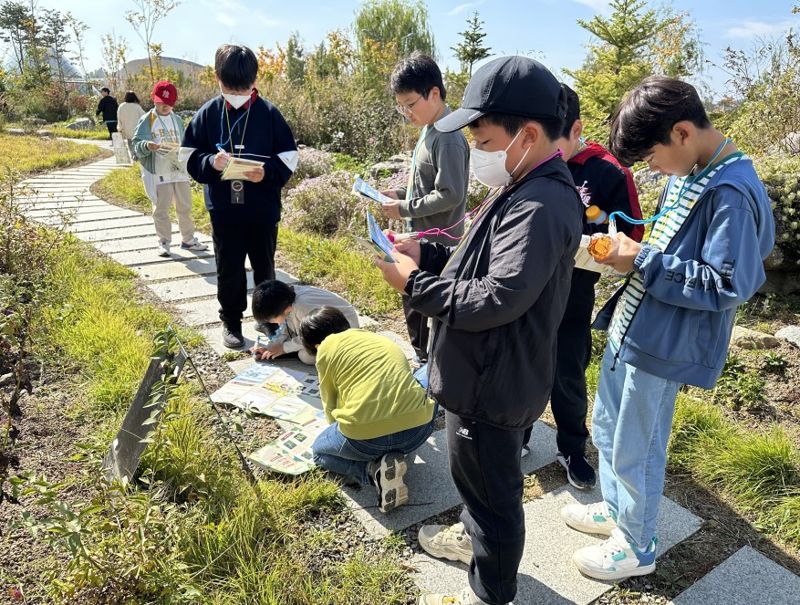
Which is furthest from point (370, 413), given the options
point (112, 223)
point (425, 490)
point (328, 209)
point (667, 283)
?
point (112, 223)

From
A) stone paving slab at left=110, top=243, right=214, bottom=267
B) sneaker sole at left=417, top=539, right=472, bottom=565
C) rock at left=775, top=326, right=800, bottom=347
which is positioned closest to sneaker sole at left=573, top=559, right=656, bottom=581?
sneaker sole at left=417, top=539, right=472, bottom=565

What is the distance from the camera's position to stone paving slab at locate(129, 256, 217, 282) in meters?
5.42

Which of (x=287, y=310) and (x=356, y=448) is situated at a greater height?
(x=287, y=310)

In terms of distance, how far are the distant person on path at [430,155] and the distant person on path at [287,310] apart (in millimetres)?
732

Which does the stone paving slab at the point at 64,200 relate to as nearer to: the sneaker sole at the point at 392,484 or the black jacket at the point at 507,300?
the sneaker sole at the point at 392,484

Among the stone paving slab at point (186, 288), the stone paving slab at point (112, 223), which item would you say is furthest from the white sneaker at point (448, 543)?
the stone paving slab at point (112, 223)

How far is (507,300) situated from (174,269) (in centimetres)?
493

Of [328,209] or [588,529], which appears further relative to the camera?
[328,209]

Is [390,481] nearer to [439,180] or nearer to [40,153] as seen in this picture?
[439,180]

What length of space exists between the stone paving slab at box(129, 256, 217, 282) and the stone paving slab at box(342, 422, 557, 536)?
3.37m

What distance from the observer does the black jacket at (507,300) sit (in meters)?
1.41

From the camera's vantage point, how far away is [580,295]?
242cm

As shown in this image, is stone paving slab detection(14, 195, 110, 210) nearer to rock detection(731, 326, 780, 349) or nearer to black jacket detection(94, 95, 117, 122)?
rock detection(731, 326, 780, 349)

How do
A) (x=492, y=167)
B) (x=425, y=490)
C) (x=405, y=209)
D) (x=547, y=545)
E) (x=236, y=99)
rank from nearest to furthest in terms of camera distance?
(x=492, y=167), (x=547, y=545), (x=425, y=490), (x=405, y=209), (x=236, y=99)
